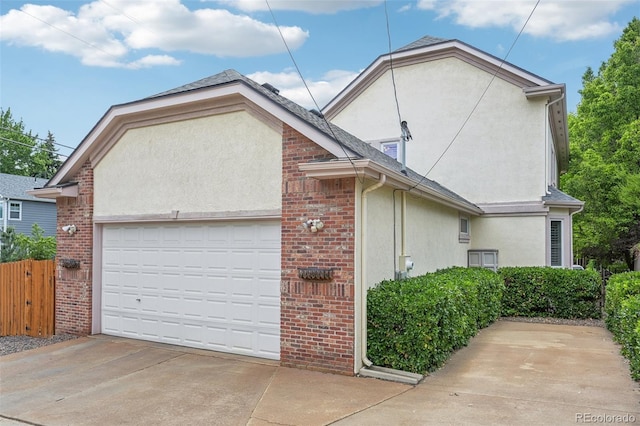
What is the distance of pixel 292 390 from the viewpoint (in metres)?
6.13

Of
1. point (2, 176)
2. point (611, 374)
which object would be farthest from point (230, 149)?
point (2, 176)

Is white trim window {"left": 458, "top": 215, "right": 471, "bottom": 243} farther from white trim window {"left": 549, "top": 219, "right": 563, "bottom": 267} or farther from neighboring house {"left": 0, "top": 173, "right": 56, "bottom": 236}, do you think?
neighboring house {"left": 0, "top": 173, "right": 56, "bottom": 236}

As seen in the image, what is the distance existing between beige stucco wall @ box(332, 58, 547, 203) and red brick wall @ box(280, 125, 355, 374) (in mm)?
8340

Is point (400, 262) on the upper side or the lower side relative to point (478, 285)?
upper

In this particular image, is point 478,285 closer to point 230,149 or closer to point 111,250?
point 230,149

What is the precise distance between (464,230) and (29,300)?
1118cm

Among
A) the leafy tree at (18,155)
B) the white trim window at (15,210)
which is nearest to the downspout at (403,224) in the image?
the white trim window at (15,210)

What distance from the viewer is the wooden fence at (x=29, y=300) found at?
10016 millimetres

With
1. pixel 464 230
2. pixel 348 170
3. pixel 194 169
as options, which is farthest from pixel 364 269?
pixel 464 230

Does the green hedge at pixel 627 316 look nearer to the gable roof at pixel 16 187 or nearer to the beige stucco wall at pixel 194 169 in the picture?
the beige stucco wall at pixel 194 169

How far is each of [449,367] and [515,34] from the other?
247 inches

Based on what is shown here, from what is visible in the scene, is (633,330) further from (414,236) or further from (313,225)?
(313,225)

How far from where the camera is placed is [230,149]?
8.04m

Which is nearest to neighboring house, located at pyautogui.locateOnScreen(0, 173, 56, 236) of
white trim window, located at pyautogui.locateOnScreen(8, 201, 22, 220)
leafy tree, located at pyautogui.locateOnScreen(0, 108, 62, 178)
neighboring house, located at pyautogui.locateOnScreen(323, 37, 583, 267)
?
white trim window, located at pyautogui.locateOnScreen(8, 201, 22, 220)
